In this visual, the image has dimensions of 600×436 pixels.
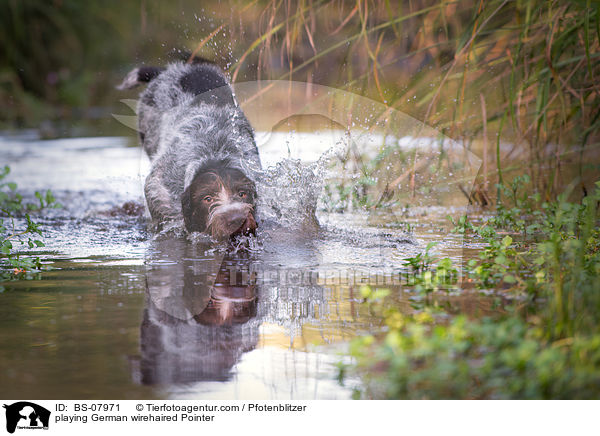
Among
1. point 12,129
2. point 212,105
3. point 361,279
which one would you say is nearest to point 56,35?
point 12,129

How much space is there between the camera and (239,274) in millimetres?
3670

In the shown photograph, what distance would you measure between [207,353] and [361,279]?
1.13 metres

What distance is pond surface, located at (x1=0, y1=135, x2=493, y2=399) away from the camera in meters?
2.30

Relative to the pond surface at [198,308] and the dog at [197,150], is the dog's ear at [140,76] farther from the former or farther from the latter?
the pond surface at [198,308]

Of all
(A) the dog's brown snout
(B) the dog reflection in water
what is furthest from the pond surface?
(A) the dog's brown snout

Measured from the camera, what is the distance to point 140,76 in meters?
5.60

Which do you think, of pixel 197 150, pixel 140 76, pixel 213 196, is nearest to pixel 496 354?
pixel 213 196

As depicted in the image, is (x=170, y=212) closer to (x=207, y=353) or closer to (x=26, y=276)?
(x=26, y=276)

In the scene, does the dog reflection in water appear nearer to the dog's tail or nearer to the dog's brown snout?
the dog's brown snout
